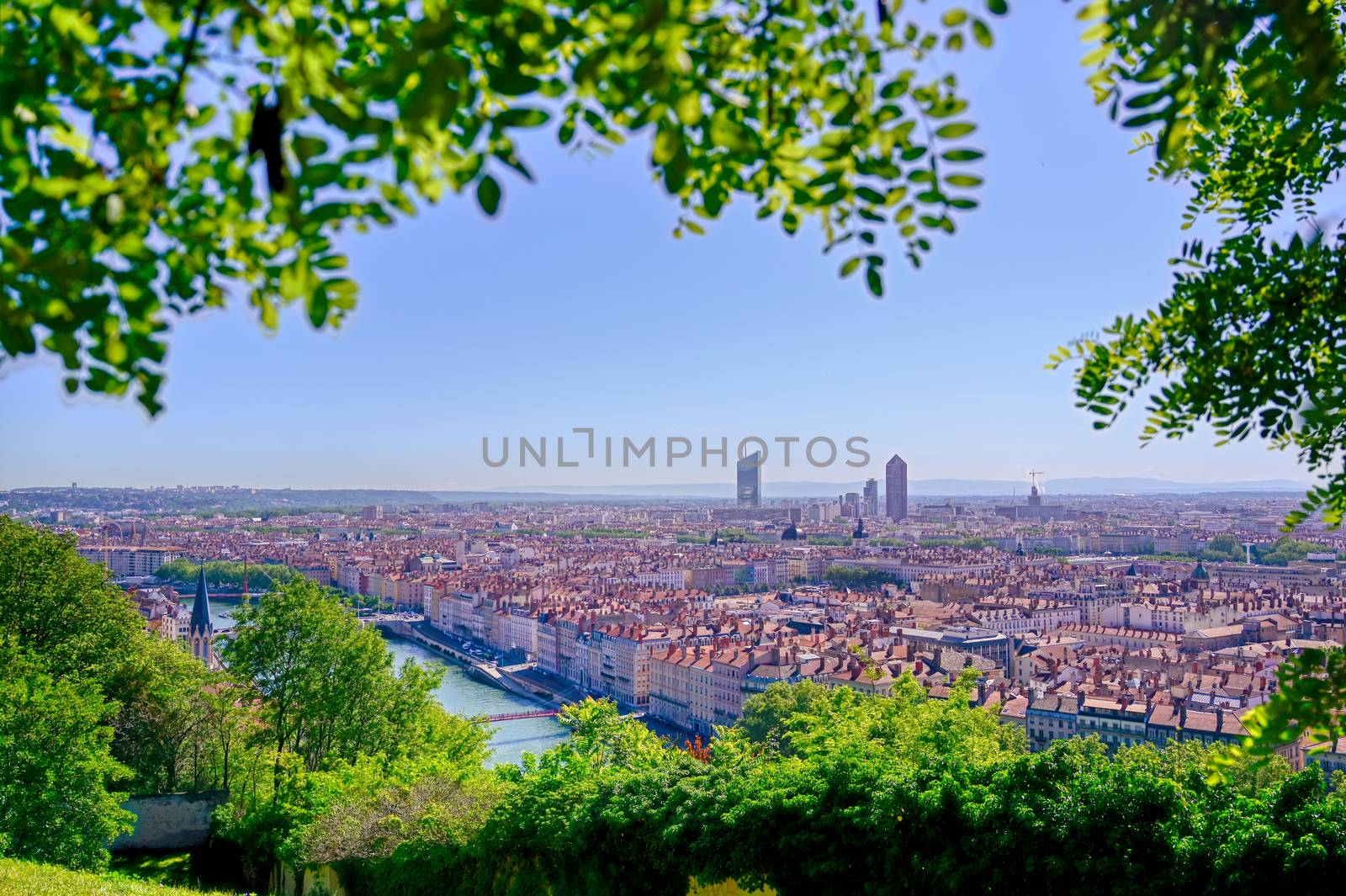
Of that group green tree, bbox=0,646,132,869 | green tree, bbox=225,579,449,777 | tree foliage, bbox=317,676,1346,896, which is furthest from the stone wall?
tree foliage, bbox=317,676,1346,896

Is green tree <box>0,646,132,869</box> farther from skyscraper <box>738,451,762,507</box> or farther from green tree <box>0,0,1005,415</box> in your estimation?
skyscraper <box>738,451,762,507</box>

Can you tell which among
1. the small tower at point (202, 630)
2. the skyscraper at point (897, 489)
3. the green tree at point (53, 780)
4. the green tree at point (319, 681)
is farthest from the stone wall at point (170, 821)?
the skyscraper at point (897, 489)

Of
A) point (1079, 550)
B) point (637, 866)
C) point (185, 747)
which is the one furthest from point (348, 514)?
point (637, 866)

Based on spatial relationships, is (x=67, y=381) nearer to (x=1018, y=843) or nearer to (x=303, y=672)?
(x=1018, y=843)

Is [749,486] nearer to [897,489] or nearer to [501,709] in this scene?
[897,489]

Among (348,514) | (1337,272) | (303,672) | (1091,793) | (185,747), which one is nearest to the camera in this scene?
(1337,272)
